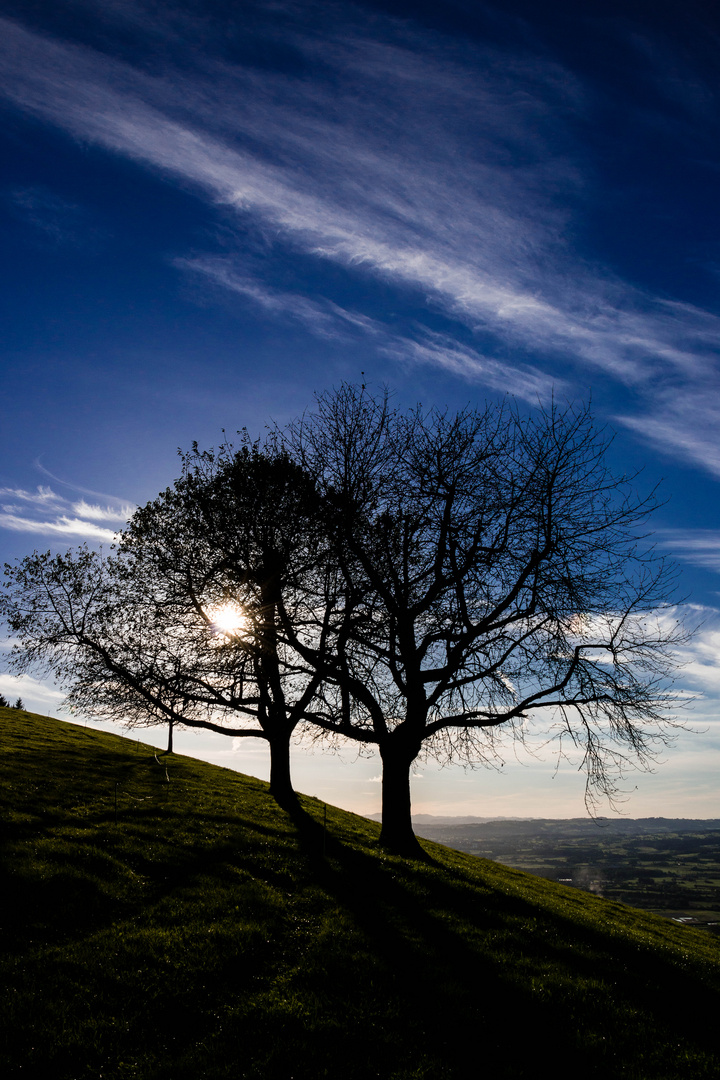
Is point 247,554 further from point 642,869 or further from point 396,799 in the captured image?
point 642,869

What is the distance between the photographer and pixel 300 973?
9328mm

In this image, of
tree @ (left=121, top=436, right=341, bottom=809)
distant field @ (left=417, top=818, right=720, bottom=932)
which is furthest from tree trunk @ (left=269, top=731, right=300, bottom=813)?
distant field @ (left=417, top=818, right=720, bottom=932)

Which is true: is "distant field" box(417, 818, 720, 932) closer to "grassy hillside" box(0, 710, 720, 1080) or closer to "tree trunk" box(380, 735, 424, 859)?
"tree trunk" box(380, 735, 424, 859)

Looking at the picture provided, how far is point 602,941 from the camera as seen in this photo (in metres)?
13.0

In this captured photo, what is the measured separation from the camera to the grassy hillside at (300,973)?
740 cm

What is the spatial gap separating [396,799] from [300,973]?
11467mm

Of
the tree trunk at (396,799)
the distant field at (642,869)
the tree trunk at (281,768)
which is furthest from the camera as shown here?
the distant field at (642,869)

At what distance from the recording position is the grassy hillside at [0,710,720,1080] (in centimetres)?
740

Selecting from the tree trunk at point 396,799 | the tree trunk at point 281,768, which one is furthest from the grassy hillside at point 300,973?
the tree trunk at point 281,768

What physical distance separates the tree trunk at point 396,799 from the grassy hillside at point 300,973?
10.5 feet

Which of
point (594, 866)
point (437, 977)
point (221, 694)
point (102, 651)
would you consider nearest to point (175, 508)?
point (102, 651)

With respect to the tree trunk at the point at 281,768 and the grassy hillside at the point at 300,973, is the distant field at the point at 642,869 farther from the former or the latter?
the grassy hillside at the point at 300,973

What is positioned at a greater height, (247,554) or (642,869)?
(247,554)

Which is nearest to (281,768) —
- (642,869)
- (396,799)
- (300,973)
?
(396,799)
